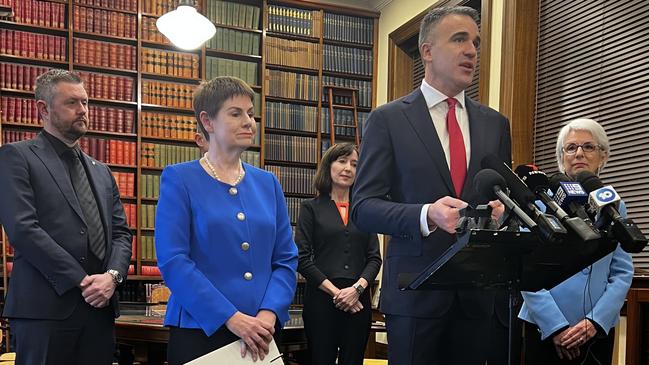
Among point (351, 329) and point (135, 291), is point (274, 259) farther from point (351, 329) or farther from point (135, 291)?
point (135, 291)

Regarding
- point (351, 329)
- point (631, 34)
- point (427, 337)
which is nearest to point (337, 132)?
point (631, 34)

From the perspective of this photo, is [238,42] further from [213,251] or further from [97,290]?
[213,251]

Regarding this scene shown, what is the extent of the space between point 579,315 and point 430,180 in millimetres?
1017

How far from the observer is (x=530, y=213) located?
1.19 metres

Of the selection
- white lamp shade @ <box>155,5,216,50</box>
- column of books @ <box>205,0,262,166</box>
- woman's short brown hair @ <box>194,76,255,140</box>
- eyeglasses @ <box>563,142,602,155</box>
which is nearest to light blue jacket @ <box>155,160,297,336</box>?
woman's short brown hair @ <box>194,76,255,140</box>

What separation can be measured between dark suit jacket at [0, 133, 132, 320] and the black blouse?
1119 millimetres

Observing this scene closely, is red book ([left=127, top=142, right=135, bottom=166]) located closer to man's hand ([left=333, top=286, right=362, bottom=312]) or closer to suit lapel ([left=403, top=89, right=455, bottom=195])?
man's hand ([left=333, top=286, right=362, bottom=312])

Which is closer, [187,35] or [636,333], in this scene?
[636,333]

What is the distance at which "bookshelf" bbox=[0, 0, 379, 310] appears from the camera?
5750 millimetres

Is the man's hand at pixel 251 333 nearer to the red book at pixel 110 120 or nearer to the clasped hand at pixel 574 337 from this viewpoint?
the clasped hand at pixel 574 337

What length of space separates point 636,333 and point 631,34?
6.38ft

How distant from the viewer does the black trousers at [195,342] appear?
6.02 ft

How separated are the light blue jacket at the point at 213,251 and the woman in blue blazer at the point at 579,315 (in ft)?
2.84

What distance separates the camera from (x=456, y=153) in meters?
1.67
